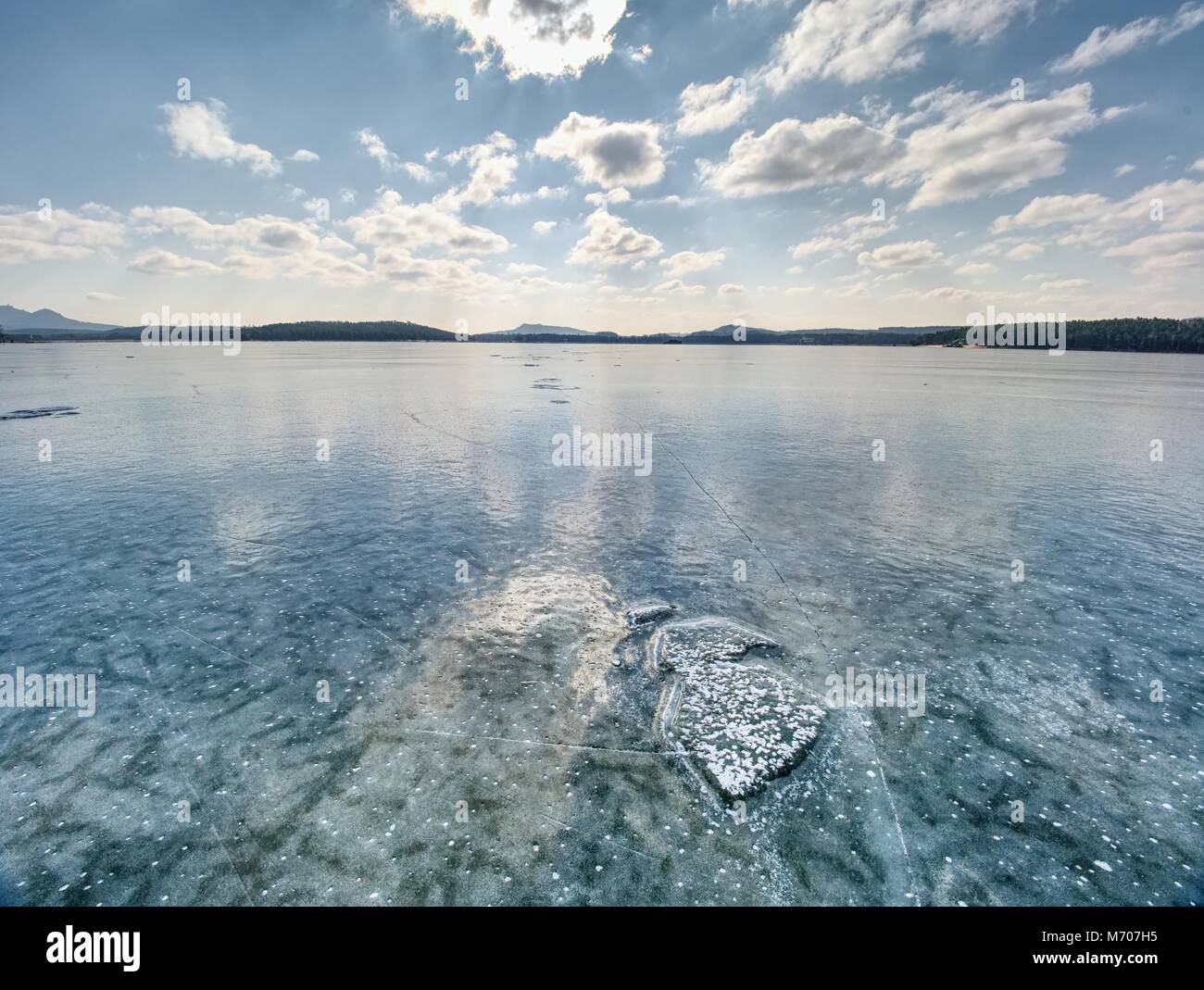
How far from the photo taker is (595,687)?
12633 mm

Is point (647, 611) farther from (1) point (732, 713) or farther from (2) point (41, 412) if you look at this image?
(2) point (41, 412)

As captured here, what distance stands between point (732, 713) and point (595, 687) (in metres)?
3.07

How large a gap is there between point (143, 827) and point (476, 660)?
6.50 metres

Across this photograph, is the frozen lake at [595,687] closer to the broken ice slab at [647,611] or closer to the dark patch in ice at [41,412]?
the broken ice slab at [647,611]

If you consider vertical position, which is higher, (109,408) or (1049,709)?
(109,408)

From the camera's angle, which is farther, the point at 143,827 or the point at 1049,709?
the point at 1049,709

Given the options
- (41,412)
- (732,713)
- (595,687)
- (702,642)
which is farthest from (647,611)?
(41,412)

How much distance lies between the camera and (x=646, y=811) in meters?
9.23

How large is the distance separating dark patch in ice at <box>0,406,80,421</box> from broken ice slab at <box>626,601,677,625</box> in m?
58.1

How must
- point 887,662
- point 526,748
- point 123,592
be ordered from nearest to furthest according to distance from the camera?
point 526,748, point 887,662, point 123,592
